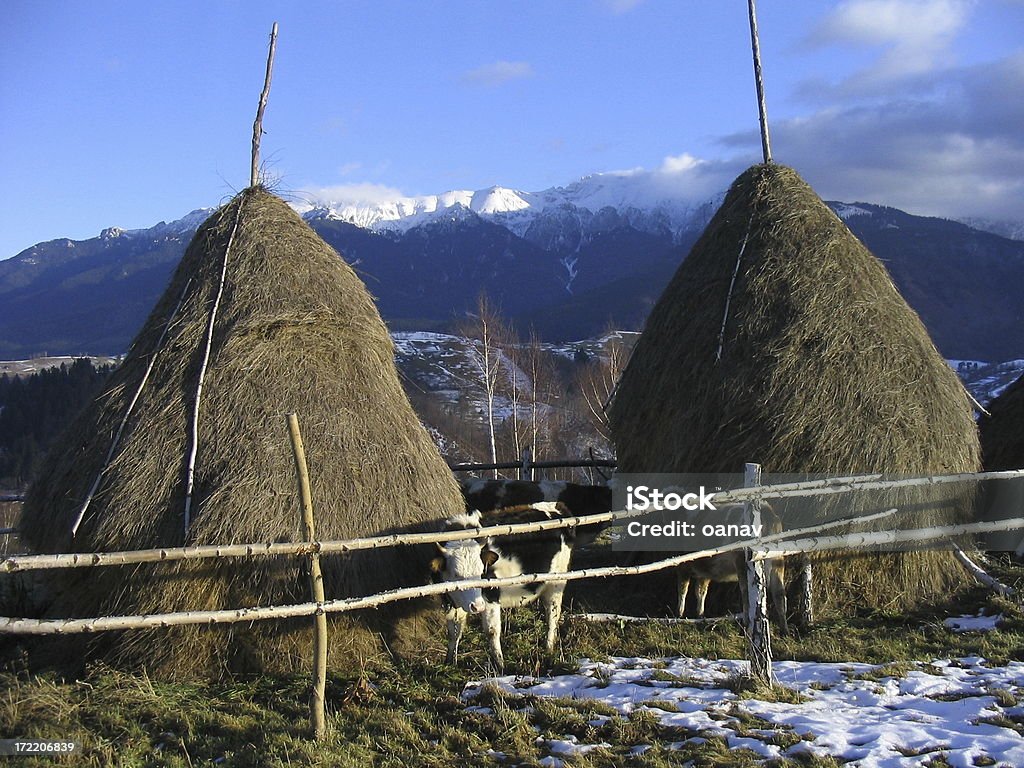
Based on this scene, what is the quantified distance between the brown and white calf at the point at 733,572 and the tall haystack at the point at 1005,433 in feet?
19.6

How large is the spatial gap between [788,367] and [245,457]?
5.58 metres

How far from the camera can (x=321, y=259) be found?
8.20m

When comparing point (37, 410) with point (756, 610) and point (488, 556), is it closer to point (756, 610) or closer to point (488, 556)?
point (488, 556)

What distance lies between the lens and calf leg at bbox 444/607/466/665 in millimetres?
6730

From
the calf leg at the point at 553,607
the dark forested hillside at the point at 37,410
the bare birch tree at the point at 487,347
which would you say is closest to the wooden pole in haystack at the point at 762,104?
the calf leg at the point at 553,607

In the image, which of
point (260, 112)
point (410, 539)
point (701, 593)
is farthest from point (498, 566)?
point (260, 112)

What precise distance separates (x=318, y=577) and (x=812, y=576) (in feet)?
16.8

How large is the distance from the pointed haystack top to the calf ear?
2753 mm

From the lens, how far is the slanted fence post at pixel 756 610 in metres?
5.84

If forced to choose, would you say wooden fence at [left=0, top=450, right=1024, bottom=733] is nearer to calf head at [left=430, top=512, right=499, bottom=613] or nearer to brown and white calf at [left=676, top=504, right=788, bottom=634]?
calf head at [left=430, top=512, right=499, bottom=613]

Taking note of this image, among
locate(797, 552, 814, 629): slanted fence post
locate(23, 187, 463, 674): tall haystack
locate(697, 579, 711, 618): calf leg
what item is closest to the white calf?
locate(23, 187, 463, 674): tall haystack

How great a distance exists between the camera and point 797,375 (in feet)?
26.8

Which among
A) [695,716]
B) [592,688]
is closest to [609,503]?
[592,688]

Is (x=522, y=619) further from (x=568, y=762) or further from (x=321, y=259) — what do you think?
(x=321, y=259)
